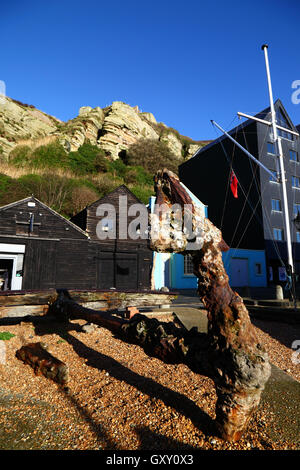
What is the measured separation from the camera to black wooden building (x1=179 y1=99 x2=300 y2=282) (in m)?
23.5

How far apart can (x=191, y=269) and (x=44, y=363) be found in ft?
57.5

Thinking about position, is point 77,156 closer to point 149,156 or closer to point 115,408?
point 149,156

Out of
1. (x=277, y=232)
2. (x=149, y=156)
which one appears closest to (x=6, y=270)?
(x=277, y=232)

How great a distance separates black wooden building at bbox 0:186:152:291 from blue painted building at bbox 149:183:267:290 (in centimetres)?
162

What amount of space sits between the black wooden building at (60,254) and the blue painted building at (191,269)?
1625 mm

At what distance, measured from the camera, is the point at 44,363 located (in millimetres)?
3627

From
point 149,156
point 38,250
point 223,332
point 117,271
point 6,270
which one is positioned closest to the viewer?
point 223,332

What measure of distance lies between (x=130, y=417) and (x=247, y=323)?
1.68 m

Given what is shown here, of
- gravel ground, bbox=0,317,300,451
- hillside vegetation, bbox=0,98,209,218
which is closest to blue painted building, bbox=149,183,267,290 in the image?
hillside vegetation, bbox=0,98,209,218

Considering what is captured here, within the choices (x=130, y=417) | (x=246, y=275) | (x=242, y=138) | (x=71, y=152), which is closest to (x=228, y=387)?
(x=130, y=417)

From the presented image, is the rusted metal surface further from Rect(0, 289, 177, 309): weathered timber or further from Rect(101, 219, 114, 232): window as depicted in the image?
Rect(101, 219, 114, 232): window

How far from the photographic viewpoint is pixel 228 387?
1.89 m

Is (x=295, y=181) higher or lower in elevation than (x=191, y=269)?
higher
